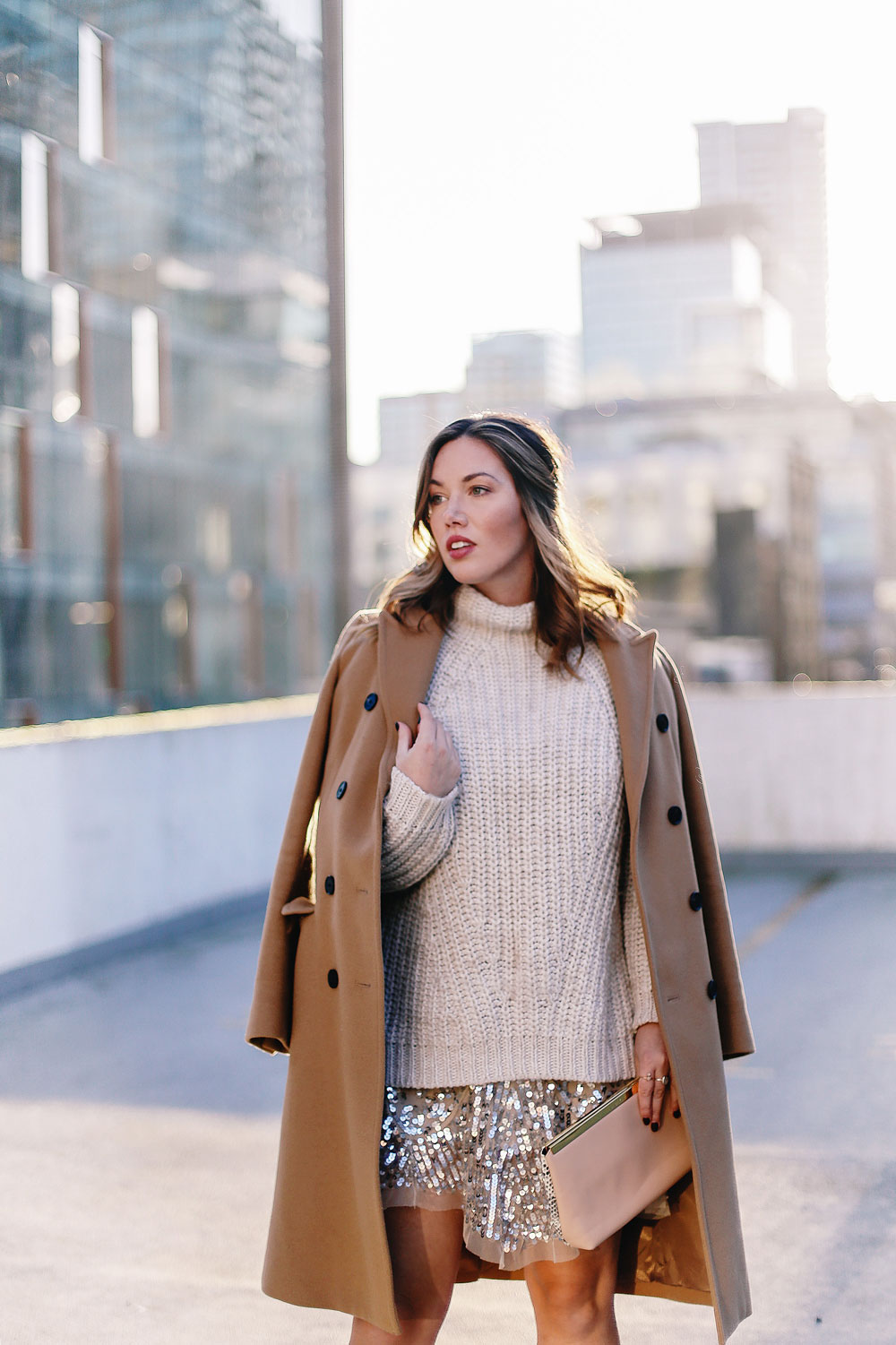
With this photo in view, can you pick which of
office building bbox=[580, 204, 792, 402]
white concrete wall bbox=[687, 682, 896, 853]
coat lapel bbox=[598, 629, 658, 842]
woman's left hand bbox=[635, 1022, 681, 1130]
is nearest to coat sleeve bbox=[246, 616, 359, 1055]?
coat lapel bbox=[598, 629, 658, 842]

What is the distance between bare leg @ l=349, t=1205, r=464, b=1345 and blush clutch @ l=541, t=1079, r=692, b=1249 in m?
0.20

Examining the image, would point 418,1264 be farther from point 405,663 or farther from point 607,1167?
point 405,663

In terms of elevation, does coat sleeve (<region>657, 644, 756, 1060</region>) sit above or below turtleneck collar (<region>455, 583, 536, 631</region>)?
below

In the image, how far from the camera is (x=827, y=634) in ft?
232

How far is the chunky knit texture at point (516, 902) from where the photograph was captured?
228 centimetres

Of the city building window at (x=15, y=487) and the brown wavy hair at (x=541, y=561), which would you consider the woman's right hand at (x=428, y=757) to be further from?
the city building window at (x=15, y=487)

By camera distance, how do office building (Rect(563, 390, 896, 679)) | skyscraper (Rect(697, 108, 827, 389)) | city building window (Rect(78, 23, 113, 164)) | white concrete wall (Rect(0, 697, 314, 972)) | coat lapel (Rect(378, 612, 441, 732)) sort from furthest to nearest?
office building (Rect(563, 390, 896, 679)) → skyscraper (Rect(697, 108, 827, 389)) → city building window (Rect(78, 23, 113, 164)) → white concrete wall (Rect(0, 697, 314, 972)) → coat lapel (Rect(378, 612, 441, 732))

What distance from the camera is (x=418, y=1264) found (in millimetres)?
2297

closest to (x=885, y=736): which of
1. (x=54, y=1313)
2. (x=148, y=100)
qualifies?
(x=54, y=1313)

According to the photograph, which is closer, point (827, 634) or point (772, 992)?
point (772, 992)

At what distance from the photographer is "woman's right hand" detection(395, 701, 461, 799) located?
2.24m

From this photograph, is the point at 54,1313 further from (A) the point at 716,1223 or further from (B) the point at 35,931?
(B) the point at 35,931

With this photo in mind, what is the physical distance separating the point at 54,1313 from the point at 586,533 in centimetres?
219

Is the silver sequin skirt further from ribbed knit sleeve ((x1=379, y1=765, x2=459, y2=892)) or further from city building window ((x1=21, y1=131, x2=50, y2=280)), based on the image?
city building window ((x1=21, y1=131, x2=50, y2=280))
